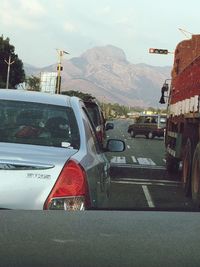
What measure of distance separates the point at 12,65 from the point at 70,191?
83820 mm

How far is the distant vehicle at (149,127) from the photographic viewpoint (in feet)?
152

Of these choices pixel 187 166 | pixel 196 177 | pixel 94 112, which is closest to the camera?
pixel 196 177

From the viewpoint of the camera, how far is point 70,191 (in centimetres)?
450

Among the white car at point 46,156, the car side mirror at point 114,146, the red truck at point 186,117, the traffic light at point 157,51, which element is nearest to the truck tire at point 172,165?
the red truck at point 186,117

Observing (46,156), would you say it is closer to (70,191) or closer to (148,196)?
(70,191)

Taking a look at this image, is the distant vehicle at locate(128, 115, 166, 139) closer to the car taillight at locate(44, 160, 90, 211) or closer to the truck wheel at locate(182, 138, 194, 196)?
the truck wheel at locate(182, 138, 194, 196)

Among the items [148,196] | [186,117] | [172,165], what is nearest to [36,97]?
[148,196]

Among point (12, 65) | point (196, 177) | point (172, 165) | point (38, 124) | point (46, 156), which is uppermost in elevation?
point (12, 65)

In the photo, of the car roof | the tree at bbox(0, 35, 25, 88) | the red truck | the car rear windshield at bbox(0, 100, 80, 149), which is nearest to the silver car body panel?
the car rear windshield at bbox(0, 100, 80, 149)

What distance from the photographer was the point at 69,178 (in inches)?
177

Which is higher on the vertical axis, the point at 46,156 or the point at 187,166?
the point at 46,156

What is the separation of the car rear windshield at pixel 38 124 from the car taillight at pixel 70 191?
42cm

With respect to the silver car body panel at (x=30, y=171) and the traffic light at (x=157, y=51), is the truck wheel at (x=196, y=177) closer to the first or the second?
the silver car body panel at (x=30, y=171)

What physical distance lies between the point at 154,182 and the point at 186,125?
241 centimetres
